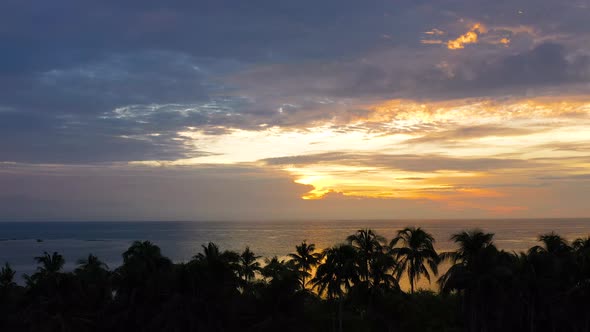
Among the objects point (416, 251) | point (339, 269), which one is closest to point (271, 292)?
point (339, 269)

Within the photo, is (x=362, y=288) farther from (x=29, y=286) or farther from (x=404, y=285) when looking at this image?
(x=404, y=285)

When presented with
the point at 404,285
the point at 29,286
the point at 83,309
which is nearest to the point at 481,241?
the point at 83,309

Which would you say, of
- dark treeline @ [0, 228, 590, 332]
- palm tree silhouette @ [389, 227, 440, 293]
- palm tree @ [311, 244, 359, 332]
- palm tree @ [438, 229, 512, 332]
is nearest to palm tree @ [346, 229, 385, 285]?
dark treeline @ [0, 228, 590, 332]

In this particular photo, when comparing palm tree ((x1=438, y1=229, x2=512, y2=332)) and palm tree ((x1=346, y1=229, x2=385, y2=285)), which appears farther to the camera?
palm tree ((x1=346, y1=229, x2=385, y2=285))

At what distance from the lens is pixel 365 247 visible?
1903 inches

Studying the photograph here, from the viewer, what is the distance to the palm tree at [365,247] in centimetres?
4722

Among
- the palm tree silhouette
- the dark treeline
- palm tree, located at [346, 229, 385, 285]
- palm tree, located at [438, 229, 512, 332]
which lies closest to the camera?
palm tree, located at [438, 229, 512, 332]

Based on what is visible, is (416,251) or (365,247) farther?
(416,251)

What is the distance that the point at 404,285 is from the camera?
352 ft

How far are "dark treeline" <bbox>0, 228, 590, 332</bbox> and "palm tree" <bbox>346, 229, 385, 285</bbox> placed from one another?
0.40 feet

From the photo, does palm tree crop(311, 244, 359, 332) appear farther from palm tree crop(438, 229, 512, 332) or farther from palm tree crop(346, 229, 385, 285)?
palm tree crop(438, 229, 512, 332)

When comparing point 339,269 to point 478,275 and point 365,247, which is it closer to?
point 365,247

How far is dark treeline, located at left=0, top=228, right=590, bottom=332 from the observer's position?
4141 cm

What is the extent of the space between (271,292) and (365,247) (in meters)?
10.4
